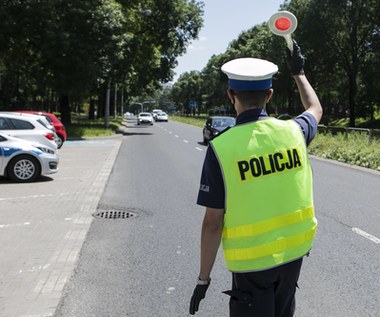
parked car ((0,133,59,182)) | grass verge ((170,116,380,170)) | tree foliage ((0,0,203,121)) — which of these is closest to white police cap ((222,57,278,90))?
parked car ((0,133,59,182))

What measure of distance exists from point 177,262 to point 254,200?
339cm

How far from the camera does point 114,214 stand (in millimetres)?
8172

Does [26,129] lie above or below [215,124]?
above

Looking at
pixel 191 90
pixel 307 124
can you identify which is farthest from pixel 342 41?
pixel 191 90

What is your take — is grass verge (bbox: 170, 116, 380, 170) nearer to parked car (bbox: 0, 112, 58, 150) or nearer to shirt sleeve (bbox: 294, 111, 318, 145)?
parked car (bbox: 0, 112, 58, 150)

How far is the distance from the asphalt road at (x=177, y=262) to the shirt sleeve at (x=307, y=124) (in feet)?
6.73

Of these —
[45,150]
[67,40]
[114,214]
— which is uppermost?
[67,40]

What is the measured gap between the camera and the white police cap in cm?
229

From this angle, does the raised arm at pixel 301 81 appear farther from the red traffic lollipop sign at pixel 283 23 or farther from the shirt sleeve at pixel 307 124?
the red traffic lollipop sign at pixel 283 23


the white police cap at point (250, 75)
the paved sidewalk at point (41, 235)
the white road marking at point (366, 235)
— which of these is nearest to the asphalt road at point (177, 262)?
the white road marking at point (366, 235)

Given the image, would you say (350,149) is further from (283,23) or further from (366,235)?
(283,23)

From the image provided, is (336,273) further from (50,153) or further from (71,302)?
(50,153)

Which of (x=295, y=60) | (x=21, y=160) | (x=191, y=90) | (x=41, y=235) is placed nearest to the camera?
(x=295, y=60)

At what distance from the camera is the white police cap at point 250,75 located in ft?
7.52
